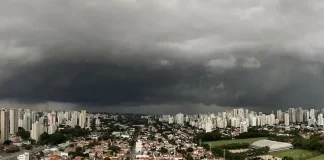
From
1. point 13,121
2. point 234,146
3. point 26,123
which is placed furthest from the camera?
point 26,123

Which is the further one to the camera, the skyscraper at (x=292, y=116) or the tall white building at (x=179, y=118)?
the tall white building at (x=179, y=118)

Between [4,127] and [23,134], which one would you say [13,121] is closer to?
[23,134]

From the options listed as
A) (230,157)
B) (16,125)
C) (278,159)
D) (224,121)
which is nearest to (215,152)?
(230,157)

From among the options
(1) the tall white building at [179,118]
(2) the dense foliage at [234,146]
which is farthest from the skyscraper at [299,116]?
(2) the dense foliage at [234,146]

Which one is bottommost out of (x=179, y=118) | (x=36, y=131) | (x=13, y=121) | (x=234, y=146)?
(x=179, y=118)

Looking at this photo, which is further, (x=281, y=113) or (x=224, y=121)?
(x=281, y=113)

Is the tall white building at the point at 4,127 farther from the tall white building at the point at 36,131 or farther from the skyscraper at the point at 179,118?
the skyscraper at the point at 179,118

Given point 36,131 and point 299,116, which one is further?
point 299,116

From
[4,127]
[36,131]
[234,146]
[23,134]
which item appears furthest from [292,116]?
[4,127]

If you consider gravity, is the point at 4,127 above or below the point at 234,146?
above

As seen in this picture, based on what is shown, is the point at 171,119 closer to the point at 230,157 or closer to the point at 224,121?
the point at 224,121

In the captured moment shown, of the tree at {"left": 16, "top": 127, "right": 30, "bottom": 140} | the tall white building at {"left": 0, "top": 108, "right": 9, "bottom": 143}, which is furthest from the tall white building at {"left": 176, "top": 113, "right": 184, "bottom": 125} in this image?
the tall white building at {"left": 0, "top": 108, "right": 9, "bottom": 143}
